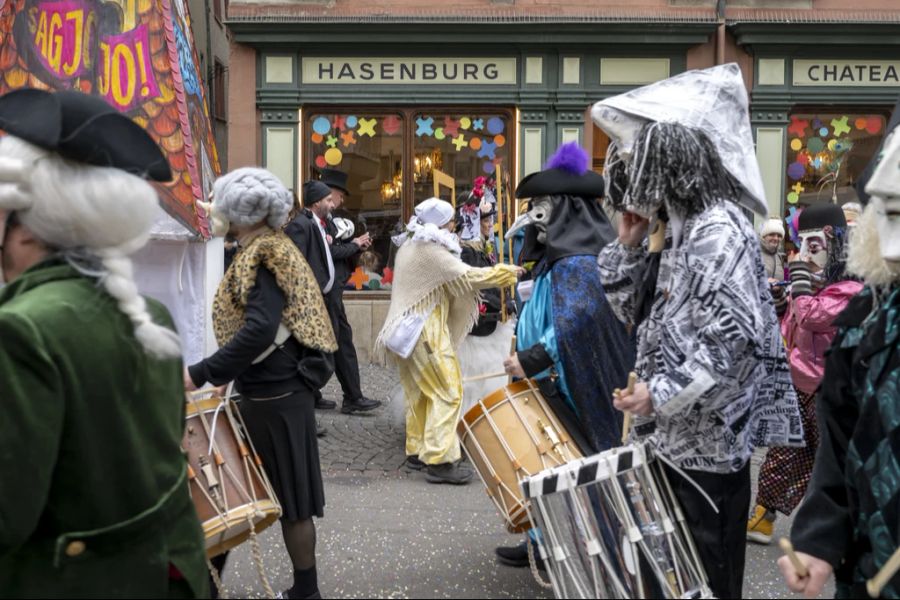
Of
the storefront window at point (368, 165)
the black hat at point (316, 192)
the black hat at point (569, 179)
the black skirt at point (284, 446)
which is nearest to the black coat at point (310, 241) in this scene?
the black hat at point (316, 192)

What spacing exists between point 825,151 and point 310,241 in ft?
25.3

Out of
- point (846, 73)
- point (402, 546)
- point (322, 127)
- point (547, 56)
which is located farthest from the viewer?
point (846, 73)

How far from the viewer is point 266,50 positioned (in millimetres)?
11469

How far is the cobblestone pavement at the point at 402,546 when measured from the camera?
4.14m

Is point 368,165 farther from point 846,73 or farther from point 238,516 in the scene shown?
point 238,516

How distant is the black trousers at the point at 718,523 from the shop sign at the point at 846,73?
10142mm

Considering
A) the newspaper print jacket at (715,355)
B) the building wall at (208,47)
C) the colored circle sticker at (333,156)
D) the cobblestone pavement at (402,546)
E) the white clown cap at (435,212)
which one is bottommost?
the cobblestone pavement at (402,546)

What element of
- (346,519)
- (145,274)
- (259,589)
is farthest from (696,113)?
(145,274)

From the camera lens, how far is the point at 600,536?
8.20ft

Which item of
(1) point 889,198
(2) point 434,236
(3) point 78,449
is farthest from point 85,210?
(2) point 434,236

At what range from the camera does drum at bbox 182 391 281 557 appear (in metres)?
3.11

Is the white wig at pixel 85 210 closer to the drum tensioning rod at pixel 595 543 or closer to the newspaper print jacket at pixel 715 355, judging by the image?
the drum tensioning rod at pixel 595 543

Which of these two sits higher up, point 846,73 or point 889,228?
point 846,73

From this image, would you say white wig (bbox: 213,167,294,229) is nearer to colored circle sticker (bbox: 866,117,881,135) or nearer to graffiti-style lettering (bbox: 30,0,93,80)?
graffiti-style lettering (bbox: 30,0,93,80)
